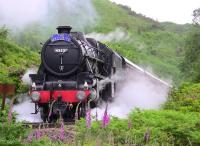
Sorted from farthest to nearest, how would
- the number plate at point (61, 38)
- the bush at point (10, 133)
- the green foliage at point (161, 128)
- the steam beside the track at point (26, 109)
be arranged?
1. the steam beside the track at point (26, 109)
2. the number plate at point (61, 38)
3. the green foliage at point (161, 128)
4. the bush at point (10, 133)

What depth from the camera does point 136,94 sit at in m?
18.6

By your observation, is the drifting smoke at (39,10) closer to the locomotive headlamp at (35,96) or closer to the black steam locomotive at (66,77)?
the black steam locomotive at (66,77)

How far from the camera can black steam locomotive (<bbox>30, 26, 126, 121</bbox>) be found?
13758mm

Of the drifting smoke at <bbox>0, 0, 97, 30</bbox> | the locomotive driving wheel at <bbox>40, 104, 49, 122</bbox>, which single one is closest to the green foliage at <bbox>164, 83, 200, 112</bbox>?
the locomotive driving wheel at <bbox>40, 104, 49, 122</bbox>

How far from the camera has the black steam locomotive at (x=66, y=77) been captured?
45.1 feet

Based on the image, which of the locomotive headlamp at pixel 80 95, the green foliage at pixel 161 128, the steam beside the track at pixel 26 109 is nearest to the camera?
the green foliage at pixel 161 128

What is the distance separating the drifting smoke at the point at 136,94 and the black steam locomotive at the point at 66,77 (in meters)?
1.51

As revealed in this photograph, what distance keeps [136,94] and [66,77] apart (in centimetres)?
459

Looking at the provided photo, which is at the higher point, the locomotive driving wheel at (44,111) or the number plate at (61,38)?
the number plate at (61,38)

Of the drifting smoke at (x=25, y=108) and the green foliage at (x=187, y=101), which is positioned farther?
the drifting smoke at (x=25, y=108)

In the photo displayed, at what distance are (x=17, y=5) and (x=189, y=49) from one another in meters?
13.8

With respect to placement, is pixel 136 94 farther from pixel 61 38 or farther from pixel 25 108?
pixel 61 38

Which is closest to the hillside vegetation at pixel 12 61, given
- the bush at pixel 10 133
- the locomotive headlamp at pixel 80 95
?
the locomotive headlamp at pixel 80 95

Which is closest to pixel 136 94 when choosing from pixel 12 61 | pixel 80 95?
pixel 80 95
